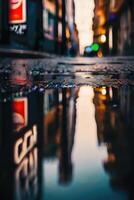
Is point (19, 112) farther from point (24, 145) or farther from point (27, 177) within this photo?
point (27, 177)

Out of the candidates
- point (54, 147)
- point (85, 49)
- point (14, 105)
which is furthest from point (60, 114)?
point (85, 49)

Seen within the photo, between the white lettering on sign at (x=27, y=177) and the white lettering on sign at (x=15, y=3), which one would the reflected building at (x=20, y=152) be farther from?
the white lettering on sign at (x=15, y=3)

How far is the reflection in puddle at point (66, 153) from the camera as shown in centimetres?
58

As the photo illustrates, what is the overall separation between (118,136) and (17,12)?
43.1ft

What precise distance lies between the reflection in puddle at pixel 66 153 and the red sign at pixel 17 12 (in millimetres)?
12347

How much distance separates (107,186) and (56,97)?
1.27 metres

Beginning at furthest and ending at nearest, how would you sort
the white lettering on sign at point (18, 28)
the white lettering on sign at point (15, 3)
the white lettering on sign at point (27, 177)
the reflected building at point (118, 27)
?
1. the reflected building at point (118, 27)
2. the white lettering on sign at point (18, 28)
3. the white lettering on sign at point (15, 3)
4. the white lettering on sign at point (27, 177)

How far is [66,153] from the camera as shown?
78 centimetres

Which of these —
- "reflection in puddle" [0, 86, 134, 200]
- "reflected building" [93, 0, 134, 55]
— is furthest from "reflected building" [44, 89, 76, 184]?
"reflected building" [93, 0, 134, 55]

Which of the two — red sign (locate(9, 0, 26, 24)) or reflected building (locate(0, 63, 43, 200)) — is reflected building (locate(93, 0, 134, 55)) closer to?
red sign (locate(9, 0, 26, 24))

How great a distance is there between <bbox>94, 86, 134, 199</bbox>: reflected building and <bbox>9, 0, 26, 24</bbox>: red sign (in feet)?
39.5

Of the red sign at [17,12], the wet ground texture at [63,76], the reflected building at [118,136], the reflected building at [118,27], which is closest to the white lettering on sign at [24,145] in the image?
the reflected building at [118,136]

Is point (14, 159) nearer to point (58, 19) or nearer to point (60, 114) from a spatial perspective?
point (60, 114)

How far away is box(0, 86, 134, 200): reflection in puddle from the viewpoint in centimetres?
58
